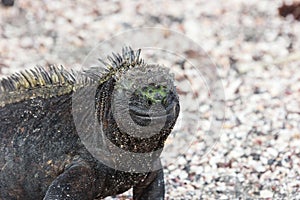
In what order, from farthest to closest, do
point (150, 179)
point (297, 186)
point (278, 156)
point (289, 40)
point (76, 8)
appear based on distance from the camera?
point (76, 8)
point (289, 40)
point (278, 156)
point (297, 186)
point (150, 179)

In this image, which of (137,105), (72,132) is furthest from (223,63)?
(137,105)

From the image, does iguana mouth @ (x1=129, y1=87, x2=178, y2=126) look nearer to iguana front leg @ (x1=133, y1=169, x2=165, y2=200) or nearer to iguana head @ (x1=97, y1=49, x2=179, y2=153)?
iguana head @ (x1=97, y1=49, x2=179, y2=153)

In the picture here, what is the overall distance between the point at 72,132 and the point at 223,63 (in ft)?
16.6

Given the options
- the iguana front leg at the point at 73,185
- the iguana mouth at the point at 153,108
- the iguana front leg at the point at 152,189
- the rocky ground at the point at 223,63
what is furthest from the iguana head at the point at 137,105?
the rocky ground at the point at 223,63

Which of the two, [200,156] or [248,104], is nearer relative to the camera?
[200,156]

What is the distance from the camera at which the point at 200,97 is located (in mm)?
9906

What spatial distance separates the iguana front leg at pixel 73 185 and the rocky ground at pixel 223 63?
162 centimetres

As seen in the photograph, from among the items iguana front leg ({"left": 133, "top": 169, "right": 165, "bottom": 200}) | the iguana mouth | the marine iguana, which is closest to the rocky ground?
iguana front leg ({"left": 133, "top": 169, "right": 165, "bottom": 200})

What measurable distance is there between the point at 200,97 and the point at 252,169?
6.57ft

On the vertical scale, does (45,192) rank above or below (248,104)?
below

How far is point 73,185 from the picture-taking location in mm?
5828

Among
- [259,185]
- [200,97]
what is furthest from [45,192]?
[200,97]

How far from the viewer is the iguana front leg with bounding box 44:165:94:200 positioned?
5.78 m

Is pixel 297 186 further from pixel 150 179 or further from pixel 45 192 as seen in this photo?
pixel 45 192
